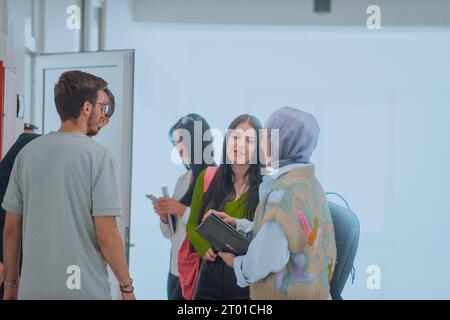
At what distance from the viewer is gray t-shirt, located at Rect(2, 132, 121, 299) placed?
6.55ft

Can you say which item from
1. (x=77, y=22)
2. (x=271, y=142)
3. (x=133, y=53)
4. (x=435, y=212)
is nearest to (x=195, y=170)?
(x=271, y=142)

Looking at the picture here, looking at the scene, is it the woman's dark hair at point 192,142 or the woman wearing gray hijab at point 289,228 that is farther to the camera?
the woman's dark hair at point 192,142

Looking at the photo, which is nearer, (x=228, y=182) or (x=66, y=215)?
(x=66, y=215)

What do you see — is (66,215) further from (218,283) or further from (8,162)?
(218,283)

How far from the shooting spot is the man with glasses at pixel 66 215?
1999 millimetres

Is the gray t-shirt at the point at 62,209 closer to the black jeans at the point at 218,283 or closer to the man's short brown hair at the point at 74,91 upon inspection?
the man's short brown hair at the point at 74,91

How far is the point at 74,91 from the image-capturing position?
2105mm

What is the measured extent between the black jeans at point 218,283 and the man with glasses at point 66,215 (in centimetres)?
26

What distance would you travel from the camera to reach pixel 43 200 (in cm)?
201

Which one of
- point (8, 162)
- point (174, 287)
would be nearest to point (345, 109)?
point (174, 287)

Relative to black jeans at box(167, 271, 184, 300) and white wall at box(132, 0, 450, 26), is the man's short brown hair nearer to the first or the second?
white wall at box(132, 0, 450, 26)

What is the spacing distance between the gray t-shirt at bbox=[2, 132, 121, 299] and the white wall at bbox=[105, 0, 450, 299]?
179 mm

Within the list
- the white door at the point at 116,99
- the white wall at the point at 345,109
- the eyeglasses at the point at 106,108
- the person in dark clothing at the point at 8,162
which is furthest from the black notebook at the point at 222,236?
the person in dark clothing at the point at 8,162

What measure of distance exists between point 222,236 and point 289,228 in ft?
0.78
